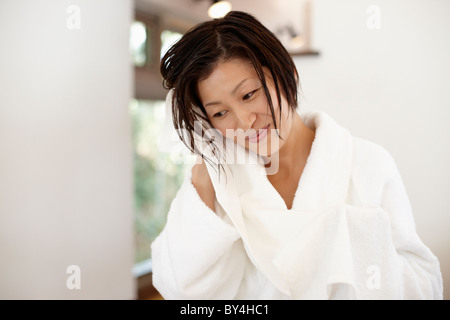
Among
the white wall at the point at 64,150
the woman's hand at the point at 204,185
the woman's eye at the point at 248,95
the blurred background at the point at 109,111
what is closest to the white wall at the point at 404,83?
the blurred background at the point at 109,111

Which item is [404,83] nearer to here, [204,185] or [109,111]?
[204,185]

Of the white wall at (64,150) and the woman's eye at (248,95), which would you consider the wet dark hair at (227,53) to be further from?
the white wall at (64,150)

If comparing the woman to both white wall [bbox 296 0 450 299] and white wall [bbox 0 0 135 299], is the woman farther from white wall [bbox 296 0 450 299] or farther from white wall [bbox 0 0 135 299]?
white wall [bbox 0 0 135 299]

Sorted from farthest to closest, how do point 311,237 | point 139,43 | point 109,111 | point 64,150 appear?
point 139,43, point 109,111, point 64,150, point 311,237

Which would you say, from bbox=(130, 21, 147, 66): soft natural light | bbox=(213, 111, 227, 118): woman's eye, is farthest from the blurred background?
bbox=(130, 21, 147, 66): soft natural light

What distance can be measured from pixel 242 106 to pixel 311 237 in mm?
181

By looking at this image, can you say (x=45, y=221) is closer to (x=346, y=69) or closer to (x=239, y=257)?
(x=239, y=257)

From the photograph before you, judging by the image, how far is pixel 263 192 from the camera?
1.59 ft

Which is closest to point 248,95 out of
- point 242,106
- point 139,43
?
point 242,106

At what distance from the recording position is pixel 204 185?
503mm

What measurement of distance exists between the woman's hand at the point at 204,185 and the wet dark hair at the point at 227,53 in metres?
0.06

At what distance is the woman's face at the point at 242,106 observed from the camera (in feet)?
1.47

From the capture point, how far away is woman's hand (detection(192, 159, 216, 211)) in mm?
500
